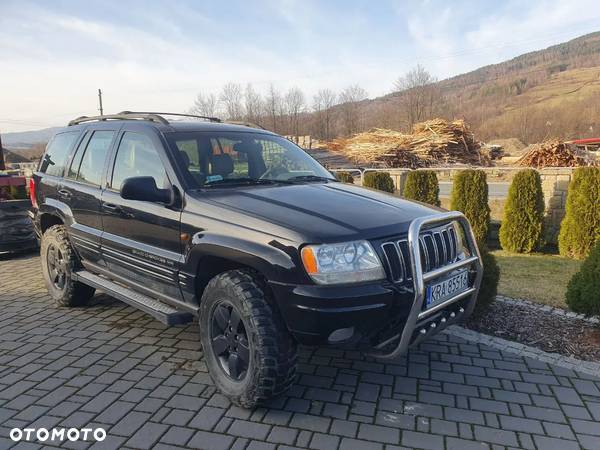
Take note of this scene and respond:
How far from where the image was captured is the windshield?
11.8 ft

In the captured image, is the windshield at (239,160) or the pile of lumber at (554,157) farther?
the pile of lumber at (554,157)

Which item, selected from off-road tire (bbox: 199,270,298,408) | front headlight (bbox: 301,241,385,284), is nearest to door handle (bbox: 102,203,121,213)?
off-road tire (bbox: 199,270,298,408)

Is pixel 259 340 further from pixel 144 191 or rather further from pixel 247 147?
pixel 247 147

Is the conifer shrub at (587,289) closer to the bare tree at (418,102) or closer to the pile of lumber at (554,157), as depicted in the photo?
the pile of lumber at (554,157)

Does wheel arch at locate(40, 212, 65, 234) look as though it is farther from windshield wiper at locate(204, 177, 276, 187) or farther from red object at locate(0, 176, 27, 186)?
red object at locate(0, 176, 27, 186)

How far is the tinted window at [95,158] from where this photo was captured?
4324 millimetres

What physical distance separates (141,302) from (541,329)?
383 centimetres

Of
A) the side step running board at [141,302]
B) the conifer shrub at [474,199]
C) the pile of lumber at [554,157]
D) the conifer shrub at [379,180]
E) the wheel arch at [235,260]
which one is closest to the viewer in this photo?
the wheel arch at [235,260]

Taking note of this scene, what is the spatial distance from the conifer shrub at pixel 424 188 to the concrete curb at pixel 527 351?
16.0 feet

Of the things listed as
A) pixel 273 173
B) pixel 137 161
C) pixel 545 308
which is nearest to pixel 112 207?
pixel 137 161

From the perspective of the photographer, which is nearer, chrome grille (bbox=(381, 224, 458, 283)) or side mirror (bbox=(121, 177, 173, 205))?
chrome grille (bbox=(381, 224, 458, 283))

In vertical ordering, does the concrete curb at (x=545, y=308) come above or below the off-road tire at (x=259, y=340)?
below

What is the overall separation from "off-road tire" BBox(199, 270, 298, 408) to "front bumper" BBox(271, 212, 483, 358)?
5.2 inches

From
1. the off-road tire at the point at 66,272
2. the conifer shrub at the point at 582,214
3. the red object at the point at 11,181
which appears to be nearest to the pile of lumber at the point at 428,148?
the conifer shrub at the point at 582,214
